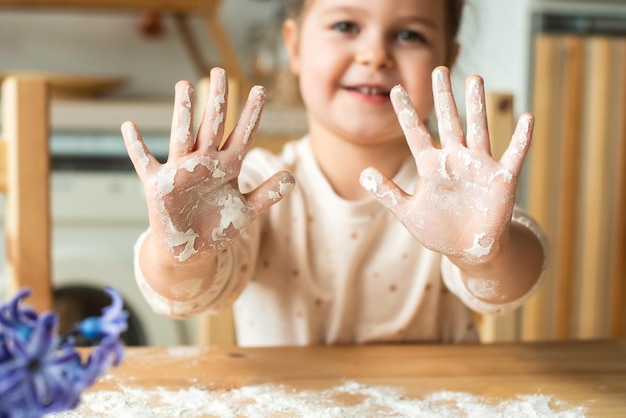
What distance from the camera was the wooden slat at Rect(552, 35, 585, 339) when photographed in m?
1.89

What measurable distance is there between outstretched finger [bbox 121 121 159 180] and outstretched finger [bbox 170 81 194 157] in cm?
2

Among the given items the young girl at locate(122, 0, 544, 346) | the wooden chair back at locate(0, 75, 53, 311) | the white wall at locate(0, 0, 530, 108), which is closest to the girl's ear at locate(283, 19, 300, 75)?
the young girl at locate(122, 0, 544, 346)

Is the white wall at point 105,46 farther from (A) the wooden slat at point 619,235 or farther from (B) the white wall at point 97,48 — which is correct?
(A) the wooden slat at point 619,235

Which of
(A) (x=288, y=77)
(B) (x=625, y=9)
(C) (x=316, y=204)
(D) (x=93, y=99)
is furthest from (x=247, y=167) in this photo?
(B) (x=625, y=9)

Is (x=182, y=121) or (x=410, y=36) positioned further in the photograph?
(x=410, y=36)

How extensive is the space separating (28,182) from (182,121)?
13.9 inches

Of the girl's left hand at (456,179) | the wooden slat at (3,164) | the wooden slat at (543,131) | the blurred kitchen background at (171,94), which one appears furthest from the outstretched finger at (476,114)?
the wooden slat at (543,131)

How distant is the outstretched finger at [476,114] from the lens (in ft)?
1.63

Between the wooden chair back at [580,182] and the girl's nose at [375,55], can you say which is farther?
the wooden chair back at [580,182]

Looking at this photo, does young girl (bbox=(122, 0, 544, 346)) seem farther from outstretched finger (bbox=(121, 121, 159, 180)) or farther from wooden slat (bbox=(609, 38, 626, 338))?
wooden slat (bbox=(609, 38, 626, 338))

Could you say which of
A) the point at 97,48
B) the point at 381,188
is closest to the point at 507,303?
the point at 381,188

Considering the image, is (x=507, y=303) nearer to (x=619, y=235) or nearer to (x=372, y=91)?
(x=372, y=91)

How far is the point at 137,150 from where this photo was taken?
491mm

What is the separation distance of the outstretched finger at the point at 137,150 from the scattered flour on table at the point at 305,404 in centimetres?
16
